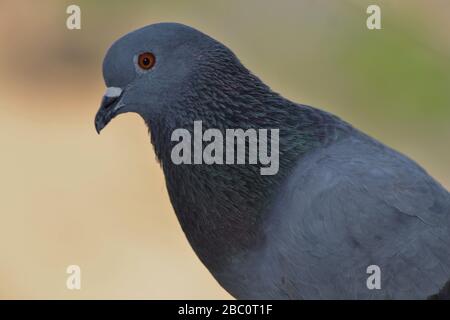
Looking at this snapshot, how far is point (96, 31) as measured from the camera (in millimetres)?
12750

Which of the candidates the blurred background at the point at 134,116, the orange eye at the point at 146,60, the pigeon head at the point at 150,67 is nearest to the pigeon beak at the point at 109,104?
the pigeon head at the point at 150,67

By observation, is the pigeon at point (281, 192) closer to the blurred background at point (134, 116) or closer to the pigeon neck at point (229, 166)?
the pigeon neck at point (229, 166)

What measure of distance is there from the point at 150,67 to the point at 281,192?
3.45 feet

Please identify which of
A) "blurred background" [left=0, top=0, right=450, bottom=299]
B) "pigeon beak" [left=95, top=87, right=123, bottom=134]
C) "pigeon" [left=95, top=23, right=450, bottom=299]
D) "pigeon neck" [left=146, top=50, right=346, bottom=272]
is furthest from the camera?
"blurred background" [left=0, top=0, right=450, bottom=299]

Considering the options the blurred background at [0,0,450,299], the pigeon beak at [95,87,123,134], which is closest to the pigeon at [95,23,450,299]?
the pigeon beak at [95,87,123,134]

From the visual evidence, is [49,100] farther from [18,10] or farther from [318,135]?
[318,135]

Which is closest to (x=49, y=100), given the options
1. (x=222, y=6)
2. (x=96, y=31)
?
(x=96, y=31)

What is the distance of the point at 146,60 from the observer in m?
5.10

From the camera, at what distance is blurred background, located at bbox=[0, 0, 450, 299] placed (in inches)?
393

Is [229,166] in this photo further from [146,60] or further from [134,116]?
[134,116]

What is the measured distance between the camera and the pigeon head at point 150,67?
5.01 meters

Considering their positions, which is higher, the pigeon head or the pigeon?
the pigeon head

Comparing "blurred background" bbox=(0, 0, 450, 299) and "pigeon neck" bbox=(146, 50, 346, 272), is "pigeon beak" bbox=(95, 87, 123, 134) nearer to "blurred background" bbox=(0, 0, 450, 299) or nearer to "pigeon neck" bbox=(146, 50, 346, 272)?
"pigeon neck" bbox=(146, 50, 346, 272)

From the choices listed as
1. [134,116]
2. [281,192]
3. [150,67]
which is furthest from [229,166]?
[134,116]
